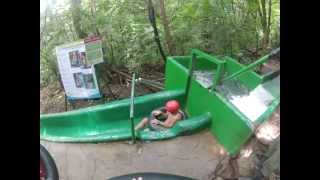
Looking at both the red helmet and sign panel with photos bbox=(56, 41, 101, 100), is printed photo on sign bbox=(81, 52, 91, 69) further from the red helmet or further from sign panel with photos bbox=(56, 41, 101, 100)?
the red helmet

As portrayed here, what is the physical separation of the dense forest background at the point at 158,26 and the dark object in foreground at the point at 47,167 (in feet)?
0.61

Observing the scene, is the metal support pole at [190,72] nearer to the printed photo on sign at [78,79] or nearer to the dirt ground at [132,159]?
the dirt ground at [132,159]

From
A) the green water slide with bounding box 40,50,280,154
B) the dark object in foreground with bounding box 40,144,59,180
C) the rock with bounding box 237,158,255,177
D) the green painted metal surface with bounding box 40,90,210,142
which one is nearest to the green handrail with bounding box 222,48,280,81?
the green water slide with bounding box 40,50,280,154

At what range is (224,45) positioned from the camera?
1351 millimetres

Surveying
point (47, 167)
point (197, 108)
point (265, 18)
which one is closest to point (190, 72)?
point (197, 108)

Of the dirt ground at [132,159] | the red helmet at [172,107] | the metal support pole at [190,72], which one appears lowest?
the dirt ground at [132,159]

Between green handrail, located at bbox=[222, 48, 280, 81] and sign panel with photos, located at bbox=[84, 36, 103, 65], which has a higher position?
sign panel with photos, located at bbox=[84, 36, 103, 65]

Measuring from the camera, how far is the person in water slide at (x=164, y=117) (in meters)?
1.33

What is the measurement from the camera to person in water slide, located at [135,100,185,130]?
133cm

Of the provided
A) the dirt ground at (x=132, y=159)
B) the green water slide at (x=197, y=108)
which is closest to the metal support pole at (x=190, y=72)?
the green water slide at (x=197, y=108)

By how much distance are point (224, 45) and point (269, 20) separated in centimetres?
14

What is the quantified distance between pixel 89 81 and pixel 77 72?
45 millimetres
